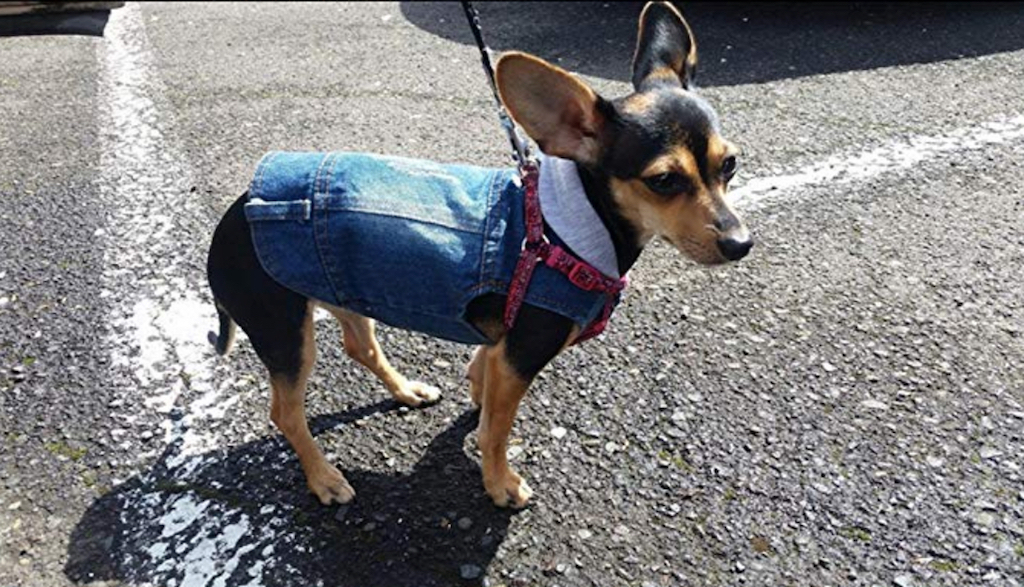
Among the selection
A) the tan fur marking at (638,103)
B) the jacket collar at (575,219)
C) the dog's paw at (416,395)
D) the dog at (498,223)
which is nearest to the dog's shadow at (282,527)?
the dog's paw at (416,395)

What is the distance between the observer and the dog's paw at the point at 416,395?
11.3 feet

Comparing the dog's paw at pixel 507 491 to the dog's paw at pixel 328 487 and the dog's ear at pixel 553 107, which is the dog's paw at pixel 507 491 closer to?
the dog's paw at pixel 328 487

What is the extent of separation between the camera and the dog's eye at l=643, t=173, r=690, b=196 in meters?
2.47

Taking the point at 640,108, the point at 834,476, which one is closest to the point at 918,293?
the point at 834,476

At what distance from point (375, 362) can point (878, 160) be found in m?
3.33

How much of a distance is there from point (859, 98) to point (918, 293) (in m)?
2.24

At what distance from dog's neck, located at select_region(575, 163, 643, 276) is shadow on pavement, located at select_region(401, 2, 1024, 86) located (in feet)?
12.2

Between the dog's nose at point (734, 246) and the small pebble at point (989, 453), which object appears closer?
the dog's nose at point (734, 246)

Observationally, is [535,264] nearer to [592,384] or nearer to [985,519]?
[592,384]

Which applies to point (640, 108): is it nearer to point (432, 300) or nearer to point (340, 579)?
point (432, 300)

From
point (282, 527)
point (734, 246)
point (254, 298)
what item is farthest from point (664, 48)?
point (282, 527)

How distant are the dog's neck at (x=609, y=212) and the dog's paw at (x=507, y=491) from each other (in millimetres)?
858

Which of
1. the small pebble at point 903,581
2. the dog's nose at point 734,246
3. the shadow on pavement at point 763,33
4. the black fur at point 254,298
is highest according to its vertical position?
the dog's nose at point 734,246

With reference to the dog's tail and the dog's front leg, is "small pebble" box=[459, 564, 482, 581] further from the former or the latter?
the dog's tail
